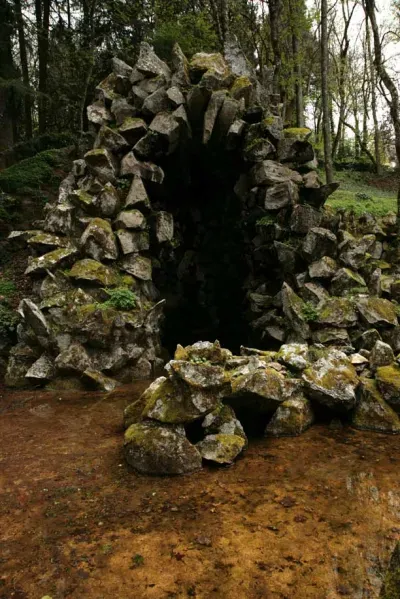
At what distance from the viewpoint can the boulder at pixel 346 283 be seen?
12070mm

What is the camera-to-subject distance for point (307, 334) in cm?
1178

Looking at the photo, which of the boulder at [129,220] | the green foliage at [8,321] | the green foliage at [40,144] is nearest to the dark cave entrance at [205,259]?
the boulder at [129,220]

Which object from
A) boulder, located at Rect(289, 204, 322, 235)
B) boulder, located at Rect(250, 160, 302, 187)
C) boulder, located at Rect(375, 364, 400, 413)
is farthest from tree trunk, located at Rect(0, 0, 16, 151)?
boulder, located at Rect(375, 364, 400, 413)

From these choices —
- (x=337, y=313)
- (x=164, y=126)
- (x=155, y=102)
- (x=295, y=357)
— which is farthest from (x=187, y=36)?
(x=295, y=357)

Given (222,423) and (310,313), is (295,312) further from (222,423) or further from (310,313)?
(222,423)

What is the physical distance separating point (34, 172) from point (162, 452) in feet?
49.7

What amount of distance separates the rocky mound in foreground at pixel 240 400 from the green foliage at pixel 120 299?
3.97 metres

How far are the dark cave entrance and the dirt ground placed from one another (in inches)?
398

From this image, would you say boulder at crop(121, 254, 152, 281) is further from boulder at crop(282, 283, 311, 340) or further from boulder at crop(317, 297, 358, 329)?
boulder at crop(317, 297, 358, 329)

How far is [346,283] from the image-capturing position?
12125 millimetres

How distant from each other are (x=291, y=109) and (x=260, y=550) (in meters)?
29.5

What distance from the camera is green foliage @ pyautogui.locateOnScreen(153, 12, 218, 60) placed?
2009cm

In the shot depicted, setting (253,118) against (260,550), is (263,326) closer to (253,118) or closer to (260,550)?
(253,118)

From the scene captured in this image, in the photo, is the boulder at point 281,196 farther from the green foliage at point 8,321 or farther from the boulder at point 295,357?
the green foliage at point 8,321
